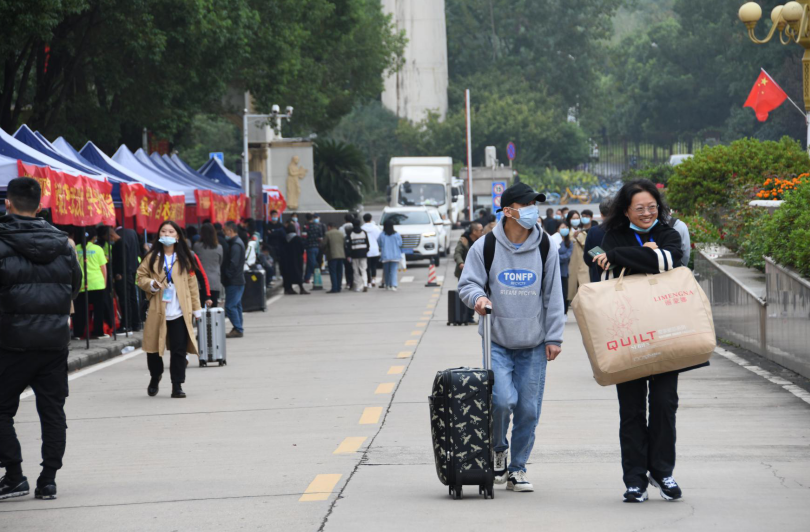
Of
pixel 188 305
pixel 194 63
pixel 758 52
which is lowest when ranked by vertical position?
pixel 188 305

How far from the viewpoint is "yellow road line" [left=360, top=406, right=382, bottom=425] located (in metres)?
10.4

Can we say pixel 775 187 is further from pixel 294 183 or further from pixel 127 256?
pixel 294 183

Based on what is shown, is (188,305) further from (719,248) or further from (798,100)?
(798,100)

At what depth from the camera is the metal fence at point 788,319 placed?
11.9m

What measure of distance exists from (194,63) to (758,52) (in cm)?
5045

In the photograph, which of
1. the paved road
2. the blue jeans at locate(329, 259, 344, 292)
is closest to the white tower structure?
the blue jeans at locate(329, 259, 344, 292)

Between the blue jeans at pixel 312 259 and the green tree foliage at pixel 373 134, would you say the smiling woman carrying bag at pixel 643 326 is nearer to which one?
the blue jeans at pixel 312 259

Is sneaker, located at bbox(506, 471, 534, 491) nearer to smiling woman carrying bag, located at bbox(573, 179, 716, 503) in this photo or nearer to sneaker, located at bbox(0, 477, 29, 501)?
smiling woman carrying bag, located at bbox(573, 179, 716, 503)

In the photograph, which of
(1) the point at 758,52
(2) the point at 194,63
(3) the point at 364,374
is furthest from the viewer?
(1) the point at 758,52

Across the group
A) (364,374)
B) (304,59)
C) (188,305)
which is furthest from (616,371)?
(304,59)

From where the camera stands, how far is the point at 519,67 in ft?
298

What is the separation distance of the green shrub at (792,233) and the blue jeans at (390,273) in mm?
15926

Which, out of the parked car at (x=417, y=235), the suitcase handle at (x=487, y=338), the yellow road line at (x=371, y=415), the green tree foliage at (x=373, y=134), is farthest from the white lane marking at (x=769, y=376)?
the green tree foliage at (x=373, y=134)

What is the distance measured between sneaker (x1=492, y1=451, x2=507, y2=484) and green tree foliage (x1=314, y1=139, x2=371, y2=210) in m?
50.7
